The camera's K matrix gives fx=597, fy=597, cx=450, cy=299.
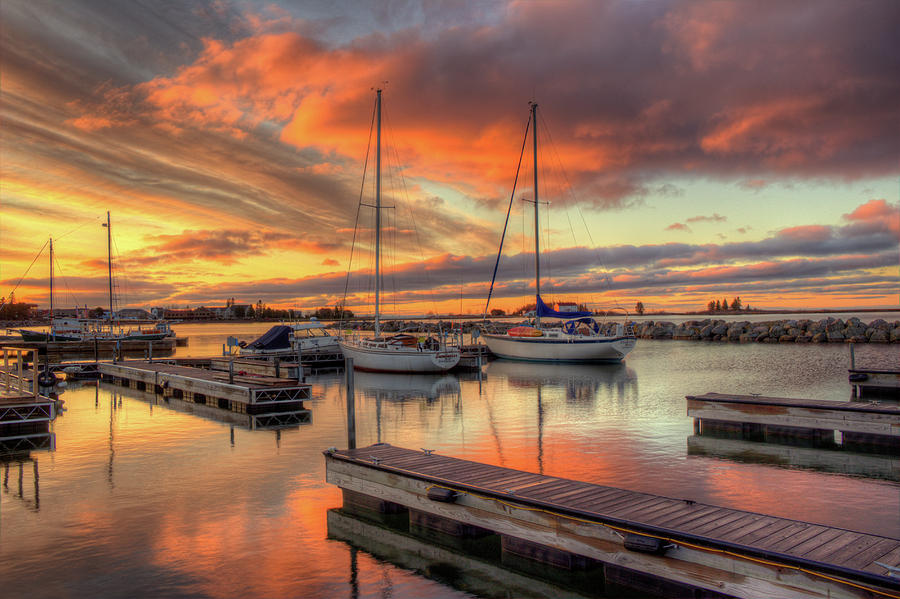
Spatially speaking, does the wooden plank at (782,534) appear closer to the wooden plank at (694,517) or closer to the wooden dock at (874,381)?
the wooden plank at (694,517)

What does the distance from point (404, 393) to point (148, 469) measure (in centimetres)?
1473

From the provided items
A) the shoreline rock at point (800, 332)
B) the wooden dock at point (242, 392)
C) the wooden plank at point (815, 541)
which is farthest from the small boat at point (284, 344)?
the wooden plank at point (815, 541)

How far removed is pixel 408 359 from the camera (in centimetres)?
3597

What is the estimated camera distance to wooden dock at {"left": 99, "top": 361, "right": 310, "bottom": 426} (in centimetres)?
2266

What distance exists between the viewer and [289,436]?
18.7 m

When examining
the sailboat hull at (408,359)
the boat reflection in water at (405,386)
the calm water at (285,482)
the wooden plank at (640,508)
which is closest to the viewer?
the wooden plank at (640,508)

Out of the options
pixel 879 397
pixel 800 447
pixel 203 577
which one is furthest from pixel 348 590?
pixel 879 397

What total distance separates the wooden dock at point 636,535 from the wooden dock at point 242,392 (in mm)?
12931

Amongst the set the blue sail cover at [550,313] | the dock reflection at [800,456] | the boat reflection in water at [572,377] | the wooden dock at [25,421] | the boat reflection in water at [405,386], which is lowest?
the boat reflection in water at [572,377]

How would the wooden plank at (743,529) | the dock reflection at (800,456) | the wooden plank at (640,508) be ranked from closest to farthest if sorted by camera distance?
the wooden plank at (743,529) < the wooden plank at (640,508) < the dock reflection at (800,456)

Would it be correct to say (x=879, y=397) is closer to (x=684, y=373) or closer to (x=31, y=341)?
(x=684, y=373)

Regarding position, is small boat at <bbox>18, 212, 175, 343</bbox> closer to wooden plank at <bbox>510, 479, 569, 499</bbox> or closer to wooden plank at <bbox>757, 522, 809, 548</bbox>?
wooden plank at <bbox>510, 479, 569, 499</bbox>

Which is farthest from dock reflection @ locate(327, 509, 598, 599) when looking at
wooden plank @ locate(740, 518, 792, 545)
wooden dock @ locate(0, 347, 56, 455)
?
wooden dock @ locate(0, 347, 56, 455)

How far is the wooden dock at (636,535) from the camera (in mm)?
6066
